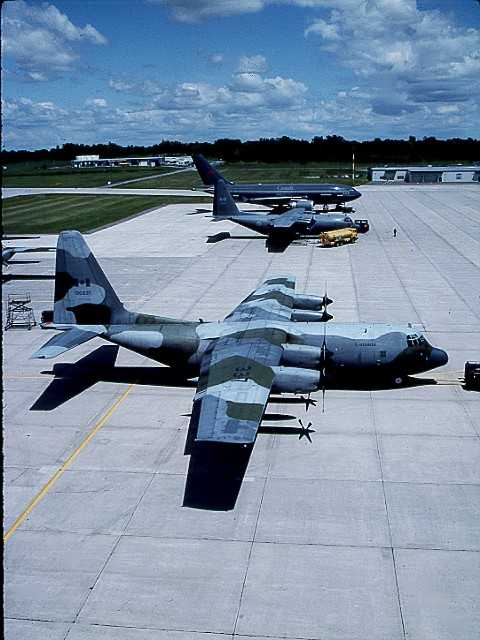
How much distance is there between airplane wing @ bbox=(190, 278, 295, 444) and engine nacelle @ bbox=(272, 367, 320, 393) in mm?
460

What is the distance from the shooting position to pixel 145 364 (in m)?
38.3

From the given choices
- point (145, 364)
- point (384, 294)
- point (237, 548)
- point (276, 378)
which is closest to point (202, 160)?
point (384, 294)

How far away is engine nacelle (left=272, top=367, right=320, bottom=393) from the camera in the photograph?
27766 millimetres

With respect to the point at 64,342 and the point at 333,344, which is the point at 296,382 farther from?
the point at 64,342

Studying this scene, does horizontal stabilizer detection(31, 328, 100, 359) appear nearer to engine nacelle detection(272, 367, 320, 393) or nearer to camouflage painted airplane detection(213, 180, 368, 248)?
engine nacelle detection(272, 367, 320, 393)

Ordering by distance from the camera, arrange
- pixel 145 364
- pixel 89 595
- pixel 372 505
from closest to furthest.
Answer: pixel 89 595, pixel 372 505, pixel 145 364

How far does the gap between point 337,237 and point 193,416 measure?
52.2 m

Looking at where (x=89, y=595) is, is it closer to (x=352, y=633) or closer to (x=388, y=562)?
(x=352, y=633)

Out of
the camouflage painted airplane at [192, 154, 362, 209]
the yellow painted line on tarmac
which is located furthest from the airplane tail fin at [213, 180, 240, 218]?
the yellow painted line on tarmac

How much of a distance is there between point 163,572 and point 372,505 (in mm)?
8076

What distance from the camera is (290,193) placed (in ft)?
352

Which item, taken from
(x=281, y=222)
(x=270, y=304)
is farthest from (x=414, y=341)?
(x=281, y=222)

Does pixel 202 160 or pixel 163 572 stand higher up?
pixel 202 160

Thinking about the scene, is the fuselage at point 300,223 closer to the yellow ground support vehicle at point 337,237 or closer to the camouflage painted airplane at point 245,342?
the yellow ground support vehicle at point 337,237
